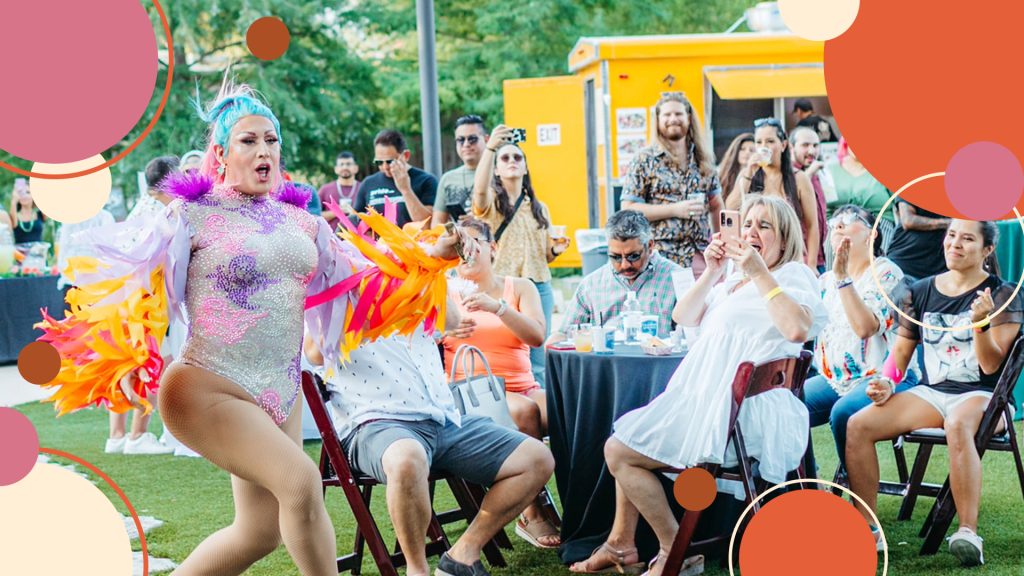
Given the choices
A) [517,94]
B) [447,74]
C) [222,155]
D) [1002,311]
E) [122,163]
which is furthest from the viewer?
[447,74]

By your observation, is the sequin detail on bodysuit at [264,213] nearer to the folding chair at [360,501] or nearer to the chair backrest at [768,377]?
the folding chair at [360,501]

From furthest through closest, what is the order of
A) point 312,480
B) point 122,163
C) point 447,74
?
1. point 447,74
2. point 122,163
3. point 312,480

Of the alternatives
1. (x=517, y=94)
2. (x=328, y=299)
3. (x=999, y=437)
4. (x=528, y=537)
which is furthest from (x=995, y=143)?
(x=517, y=94)

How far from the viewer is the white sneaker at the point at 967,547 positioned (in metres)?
3.97

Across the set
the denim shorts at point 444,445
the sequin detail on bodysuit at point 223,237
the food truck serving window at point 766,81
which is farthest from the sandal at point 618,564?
the food truck serving window at point 766,81

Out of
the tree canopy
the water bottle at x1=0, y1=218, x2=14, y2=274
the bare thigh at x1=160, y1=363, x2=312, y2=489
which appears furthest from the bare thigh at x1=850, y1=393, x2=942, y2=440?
the tree canopy

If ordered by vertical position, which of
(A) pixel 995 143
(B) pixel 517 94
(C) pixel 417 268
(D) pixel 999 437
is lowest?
(D) pixel 999 437

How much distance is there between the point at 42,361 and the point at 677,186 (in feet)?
11.3

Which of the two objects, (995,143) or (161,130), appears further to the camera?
(161,130)

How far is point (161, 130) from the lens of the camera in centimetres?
1703

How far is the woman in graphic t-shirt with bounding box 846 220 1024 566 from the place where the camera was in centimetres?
414

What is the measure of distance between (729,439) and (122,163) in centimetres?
1437

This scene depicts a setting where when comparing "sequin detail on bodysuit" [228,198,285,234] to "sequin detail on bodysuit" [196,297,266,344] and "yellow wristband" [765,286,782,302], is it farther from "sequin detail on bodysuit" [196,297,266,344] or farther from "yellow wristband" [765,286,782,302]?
"yellow wristband" [765,286,782,302]

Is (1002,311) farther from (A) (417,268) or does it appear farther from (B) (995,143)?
(A) (417,268)
